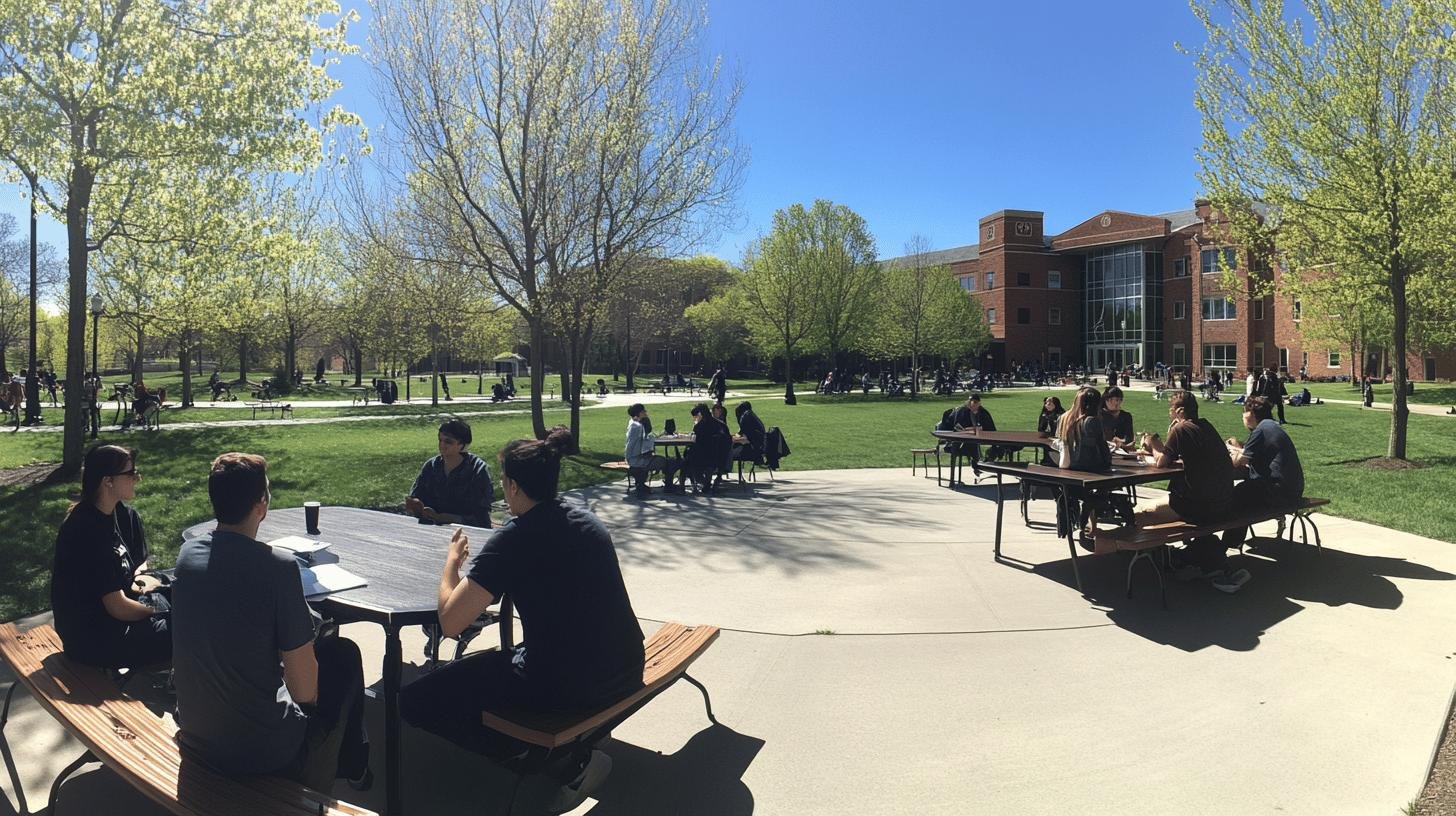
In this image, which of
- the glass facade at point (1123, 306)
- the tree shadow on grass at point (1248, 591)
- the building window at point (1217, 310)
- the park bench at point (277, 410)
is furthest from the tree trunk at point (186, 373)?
the glass facade at point (1123, 306)

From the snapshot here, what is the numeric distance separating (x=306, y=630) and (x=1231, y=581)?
6504 millimetres

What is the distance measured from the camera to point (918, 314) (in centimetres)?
5038

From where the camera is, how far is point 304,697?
2.82m

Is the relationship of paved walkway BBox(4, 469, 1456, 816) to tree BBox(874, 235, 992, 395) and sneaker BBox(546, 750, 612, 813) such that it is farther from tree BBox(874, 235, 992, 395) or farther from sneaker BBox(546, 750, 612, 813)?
tree BBox(874, 235, 992, 395)

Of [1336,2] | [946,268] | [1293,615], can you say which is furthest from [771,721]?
[946,268]

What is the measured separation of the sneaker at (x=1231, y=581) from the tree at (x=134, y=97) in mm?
14307

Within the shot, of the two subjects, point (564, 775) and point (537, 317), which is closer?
point (564, 775)

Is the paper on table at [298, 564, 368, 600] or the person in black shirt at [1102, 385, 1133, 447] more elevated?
the person in black shirt at [1102, 385, 1133, 447]

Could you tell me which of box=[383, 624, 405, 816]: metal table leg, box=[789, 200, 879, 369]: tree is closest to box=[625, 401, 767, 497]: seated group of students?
box=[383, 624, 405, 816]: metal table leg

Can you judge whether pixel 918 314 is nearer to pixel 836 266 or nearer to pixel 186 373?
pixel 836 266

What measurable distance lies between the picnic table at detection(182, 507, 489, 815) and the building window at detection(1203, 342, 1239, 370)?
69.5m

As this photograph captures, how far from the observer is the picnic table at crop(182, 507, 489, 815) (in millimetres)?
3338

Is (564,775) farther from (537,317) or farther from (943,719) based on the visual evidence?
(537,317)

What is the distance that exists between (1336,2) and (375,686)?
1673 cm
